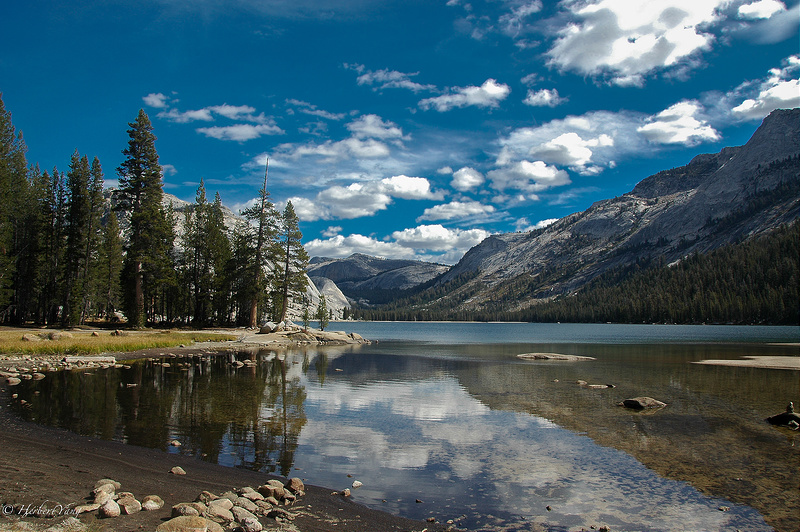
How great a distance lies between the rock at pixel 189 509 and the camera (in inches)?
320

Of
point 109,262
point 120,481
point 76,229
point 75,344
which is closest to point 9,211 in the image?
point 76,229

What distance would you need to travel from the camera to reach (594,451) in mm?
15672

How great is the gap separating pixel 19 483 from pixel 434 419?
1448 centimetres

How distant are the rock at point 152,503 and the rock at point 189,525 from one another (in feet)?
4.39

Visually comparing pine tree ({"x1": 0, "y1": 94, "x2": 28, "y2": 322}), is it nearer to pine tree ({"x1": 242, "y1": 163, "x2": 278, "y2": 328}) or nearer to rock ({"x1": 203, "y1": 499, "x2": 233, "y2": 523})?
pine tree ({"x1": 242, "y1": 163, "x2": 278, "y2": 328})

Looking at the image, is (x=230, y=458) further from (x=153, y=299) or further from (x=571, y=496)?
(x=153, y=299)

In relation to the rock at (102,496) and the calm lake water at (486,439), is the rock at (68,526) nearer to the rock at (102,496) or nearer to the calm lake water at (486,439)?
the rock at (102,496)

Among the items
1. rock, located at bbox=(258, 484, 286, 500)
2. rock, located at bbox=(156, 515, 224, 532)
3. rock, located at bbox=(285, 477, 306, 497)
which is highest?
rock, located at bbox=(156, 515, 224, 532)

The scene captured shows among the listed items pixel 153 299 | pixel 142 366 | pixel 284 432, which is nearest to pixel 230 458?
pixel 284 432

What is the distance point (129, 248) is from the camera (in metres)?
55.0

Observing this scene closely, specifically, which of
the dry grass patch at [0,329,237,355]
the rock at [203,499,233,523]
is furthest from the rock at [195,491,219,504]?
the dry grass patch at [0,329,237,355]

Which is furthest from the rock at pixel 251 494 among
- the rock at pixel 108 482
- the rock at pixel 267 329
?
the rock at pixel 267 329

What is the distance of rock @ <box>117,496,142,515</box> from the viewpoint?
27.3 ft

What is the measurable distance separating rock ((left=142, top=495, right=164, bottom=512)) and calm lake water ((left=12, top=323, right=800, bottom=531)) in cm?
370
